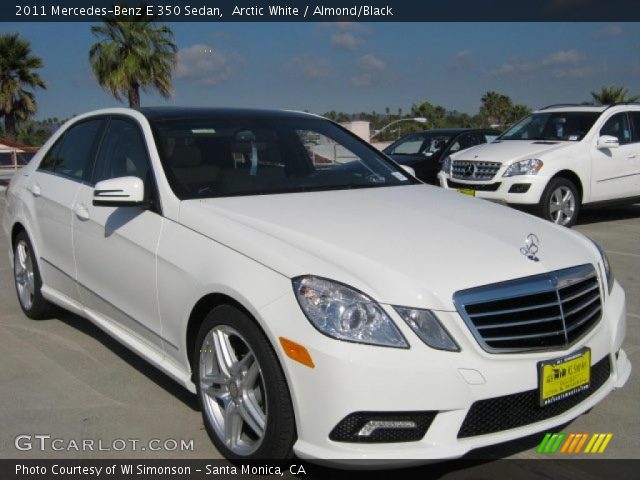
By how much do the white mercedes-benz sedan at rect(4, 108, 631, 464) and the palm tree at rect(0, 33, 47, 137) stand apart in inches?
1241

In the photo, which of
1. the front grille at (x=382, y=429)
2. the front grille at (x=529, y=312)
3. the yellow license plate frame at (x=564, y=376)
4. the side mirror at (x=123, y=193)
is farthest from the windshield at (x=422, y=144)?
the front grille at (x=382, y=429)

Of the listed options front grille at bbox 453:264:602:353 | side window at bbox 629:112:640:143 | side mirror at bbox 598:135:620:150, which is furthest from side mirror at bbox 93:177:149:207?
side window at bbox 629:112:640:143

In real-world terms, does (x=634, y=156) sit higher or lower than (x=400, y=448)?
higher

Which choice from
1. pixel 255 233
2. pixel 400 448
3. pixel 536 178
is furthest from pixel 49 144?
pixel 536 178

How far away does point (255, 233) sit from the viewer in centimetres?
312

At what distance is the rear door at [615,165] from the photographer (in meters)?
9.87

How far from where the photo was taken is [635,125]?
33.9 feet

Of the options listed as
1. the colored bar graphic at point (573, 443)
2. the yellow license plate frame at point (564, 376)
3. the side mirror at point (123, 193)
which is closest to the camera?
the yellow license plate frame at point (564, 376)

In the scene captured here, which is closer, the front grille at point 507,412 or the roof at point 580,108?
the front grille at point 507,412

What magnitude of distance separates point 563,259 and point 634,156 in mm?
7848

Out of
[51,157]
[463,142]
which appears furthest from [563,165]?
[51,157]

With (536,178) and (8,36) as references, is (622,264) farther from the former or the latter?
(8,36)

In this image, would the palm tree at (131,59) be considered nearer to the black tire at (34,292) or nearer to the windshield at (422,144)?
the windshield at (422,144)

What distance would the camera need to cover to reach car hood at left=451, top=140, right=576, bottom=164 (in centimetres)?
961
